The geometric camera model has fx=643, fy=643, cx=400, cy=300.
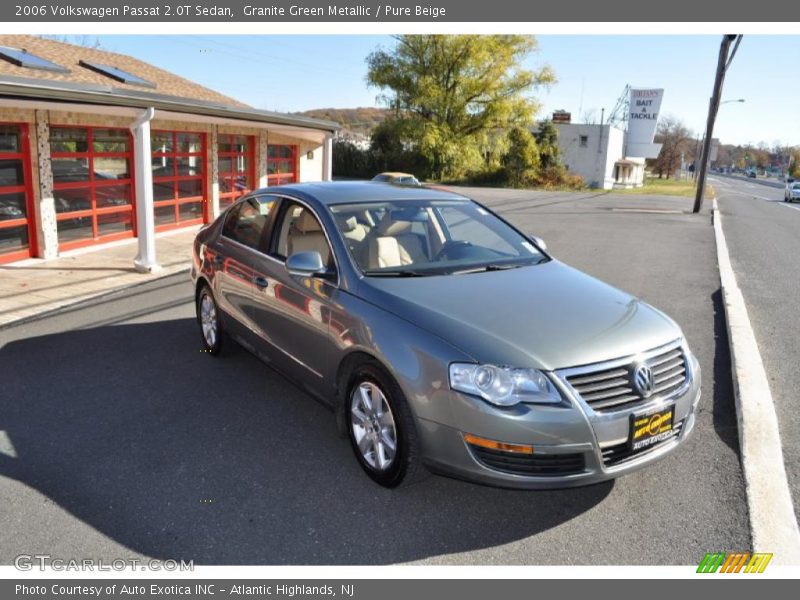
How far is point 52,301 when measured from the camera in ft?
26.5

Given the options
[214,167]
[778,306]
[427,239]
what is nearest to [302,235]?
[427,239]

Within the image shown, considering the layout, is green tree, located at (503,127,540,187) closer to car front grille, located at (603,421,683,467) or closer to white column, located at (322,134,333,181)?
white column, located at (322,134,333,181)

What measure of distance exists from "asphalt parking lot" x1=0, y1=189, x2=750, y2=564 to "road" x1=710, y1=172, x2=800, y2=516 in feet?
1.21

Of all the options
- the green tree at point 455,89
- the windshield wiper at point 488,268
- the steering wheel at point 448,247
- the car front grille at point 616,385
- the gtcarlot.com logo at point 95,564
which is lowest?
the gtcarlot.com logo at point 95,564

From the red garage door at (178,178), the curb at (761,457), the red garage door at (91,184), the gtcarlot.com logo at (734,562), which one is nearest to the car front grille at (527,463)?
the gtcarlot.com logo at (734,562)

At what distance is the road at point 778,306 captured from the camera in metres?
4.57

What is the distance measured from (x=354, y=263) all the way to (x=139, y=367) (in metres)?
2.69

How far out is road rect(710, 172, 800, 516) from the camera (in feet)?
15.0

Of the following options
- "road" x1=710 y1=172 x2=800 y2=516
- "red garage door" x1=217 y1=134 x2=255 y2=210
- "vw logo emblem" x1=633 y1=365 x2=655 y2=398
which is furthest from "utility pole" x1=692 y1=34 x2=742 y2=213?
"vw logo emblem" x1=633 y1=365 x2=655 y2=398

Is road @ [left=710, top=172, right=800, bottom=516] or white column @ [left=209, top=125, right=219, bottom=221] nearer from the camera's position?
road @ [left=710, top=172, right=800, bottom=516]

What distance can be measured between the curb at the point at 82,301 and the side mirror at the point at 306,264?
457 centimetres

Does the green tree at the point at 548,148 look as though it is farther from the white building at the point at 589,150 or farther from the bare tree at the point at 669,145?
the bare tree at the point at 669,145

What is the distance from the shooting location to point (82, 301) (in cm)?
818

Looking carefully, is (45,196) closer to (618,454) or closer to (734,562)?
(618,454)
